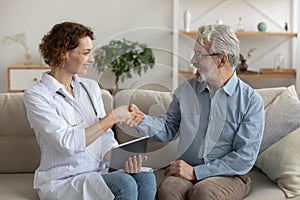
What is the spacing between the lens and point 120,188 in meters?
2.32

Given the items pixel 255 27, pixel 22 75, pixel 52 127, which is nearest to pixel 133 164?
pixel 52 127

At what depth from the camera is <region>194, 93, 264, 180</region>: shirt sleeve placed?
2506 millimetres

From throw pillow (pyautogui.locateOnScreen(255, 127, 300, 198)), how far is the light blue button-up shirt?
17 cm

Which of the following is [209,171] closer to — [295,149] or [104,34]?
[295,149]

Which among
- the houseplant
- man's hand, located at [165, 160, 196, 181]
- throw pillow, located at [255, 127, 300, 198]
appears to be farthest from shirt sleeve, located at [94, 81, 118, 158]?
the houseplant

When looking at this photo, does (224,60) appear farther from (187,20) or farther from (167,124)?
(187,20)

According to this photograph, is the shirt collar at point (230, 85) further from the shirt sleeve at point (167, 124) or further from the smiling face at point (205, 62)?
the shirt sleeve at point (167, 124)

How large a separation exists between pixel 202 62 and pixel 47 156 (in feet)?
2.56

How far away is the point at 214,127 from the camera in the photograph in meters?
2.53

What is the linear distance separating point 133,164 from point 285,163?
2.42ft

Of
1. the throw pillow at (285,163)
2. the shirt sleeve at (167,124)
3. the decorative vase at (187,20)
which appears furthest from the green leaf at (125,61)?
the decorative vase at (187,20)

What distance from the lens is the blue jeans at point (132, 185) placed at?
2.31 m

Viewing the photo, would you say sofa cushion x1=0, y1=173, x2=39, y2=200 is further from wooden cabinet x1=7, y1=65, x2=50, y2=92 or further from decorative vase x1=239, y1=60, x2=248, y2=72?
decorative vase x1=239, y1=60, x2=248, y2=72

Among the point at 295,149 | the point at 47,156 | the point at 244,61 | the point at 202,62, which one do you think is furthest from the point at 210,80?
the point at 244,61
